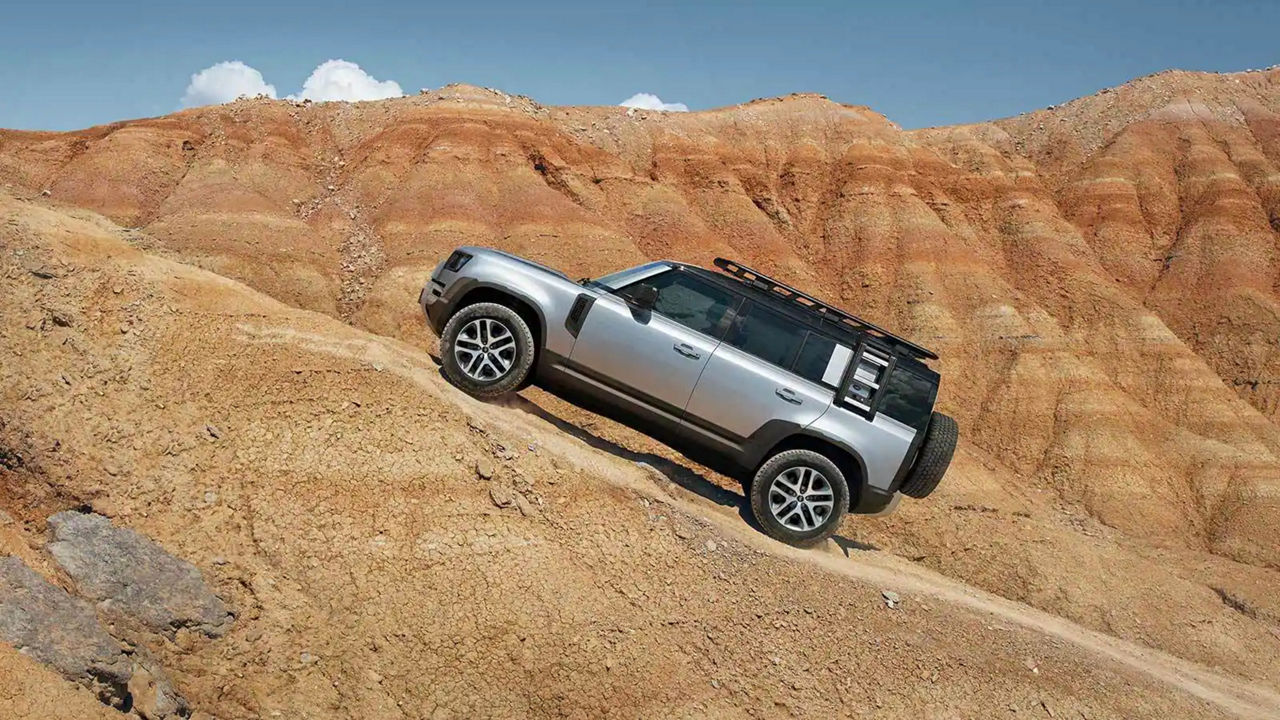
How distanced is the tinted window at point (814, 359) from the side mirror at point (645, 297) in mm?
1665

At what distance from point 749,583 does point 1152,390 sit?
35033 millimetres

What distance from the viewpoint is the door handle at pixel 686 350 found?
8.92m

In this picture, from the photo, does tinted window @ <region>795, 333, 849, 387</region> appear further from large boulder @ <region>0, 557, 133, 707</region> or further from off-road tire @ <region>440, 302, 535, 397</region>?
large boulder @ <region>0, 557, 133, 707</region>

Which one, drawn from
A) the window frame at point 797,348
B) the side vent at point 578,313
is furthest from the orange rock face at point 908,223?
the window frame at point 797,348

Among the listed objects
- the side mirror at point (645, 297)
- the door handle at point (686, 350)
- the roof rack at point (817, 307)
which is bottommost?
the door handle at point (686, 350)

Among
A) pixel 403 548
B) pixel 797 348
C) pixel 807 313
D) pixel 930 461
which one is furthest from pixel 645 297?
pixel 930 461

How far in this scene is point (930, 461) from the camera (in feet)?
30.4

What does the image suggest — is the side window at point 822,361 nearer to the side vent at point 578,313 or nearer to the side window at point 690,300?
the side window at point 690,300

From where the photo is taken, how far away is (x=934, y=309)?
38125 mm

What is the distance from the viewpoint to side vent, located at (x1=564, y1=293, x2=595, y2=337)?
29.7 feet

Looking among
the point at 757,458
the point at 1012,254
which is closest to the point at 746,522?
the point at 757,458

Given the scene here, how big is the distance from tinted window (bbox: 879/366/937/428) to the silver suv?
0.5 inches

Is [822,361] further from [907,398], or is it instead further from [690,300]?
[690,300]

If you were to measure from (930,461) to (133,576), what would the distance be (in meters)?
7.47
